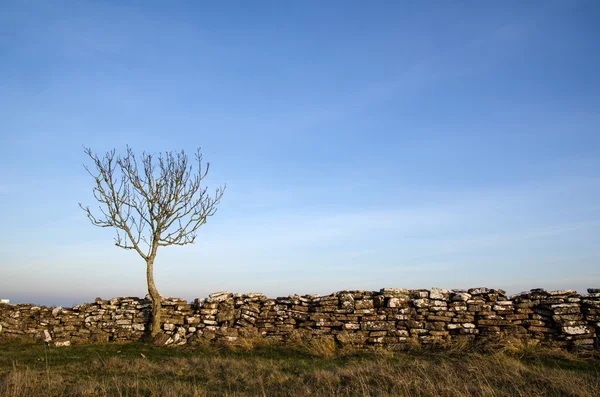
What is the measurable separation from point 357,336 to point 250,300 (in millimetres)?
4270

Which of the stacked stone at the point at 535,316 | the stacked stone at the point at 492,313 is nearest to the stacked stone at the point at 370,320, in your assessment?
the stacked stone at the point at 492,313

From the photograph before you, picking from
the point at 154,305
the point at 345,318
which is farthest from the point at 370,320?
the point at 154,305

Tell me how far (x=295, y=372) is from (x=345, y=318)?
4435 mm

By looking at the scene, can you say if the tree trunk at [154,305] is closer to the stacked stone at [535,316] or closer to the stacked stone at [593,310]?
the stacked stone at [535,316]

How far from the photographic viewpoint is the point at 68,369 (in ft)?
34.6

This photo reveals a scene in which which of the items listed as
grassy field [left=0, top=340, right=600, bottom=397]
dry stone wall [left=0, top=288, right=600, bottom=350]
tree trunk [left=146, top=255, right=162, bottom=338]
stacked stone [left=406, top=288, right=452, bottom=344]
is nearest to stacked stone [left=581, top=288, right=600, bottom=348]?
dry stone wall [left=0, top=288, right=600, bottom=350]

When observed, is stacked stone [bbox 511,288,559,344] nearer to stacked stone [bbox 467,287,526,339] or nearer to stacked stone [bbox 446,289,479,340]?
stacked stone [bbox 467,287,526,339]

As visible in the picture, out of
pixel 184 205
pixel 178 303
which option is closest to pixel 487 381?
pixel 178 303

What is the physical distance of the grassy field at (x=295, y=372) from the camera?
8.03 metres

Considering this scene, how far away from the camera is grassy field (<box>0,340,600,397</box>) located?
26.3 feet

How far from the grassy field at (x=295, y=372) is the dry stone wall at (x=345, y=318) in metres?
0.84

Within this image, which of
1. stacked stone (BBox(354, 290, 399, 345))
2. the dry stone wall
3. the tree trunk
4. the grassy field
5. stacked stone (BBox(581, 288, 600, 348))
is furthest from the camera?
the tree trunk

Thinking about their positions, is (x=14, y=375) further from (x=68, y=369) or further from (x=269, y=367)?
(x=269, y=367)

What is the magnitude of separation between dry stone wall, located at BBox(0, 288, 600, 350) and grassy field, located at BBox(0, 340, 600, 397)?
84 cm
